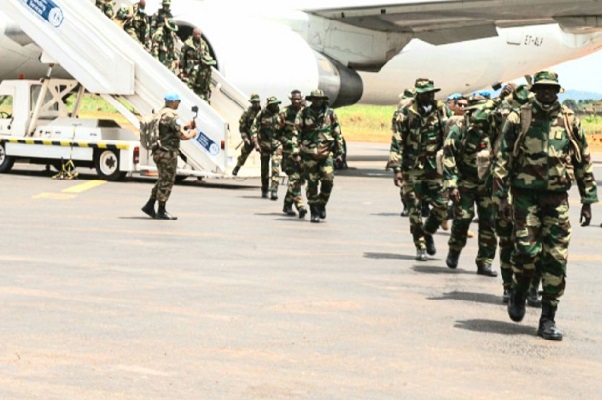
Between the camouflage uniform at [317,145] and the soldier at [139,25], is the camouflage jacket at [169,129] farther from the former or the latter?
the soldier at [139,25]

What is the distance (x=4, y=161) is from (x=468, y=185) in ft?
49.5

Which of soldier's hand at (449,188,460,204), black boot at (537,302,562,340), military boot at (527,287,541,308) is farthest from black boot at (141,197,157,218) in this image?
black boot at (537,302,562,340)

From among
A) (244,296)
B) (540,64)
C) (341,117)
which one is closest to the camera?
(244,296)

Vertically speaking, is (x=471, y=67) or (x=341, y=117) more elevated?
(x=471, y=67)

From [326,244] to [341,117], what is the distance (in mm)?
72831

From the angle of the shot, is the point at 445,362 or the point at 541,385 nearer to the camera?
the point at 541,385

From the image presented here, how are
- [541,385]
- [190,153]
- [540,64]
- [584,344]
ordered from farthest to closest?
[540,64] < [190,153] < [584,344] < [541,385]

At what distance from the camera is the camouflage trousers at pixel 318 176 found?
58.8 ft

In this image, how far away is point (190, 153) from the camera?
2352 centimetres

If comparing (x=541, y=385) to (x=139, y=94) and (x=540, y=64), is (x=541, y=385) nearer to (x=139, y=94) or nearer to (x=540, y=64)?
(x=139, y=94)

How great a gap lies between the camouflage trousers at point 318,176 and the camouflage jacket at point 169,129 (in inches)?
74.3

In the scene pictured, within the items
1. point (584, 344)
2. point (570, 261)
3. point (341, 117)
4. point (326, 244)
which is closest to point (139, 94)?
point (326, 244)

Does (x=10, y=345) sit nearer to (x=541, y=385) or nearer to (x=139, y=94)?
(x=541, y=385)

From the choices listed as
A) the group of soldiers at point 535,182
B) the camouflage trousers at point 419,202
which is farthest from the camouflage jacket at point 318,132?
the group of soldiers at point 535,182
